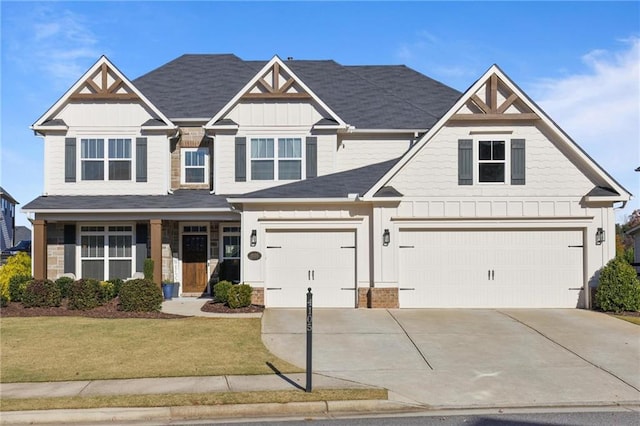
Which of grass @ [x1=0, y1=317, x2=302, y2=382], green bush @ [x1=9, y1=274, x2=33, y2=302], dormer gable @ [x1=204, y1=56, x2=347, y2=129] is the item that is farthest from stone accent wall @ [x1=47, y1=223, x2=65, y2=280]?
dormer gable @ [x1=204, y1=56, x2=347, y2=129]

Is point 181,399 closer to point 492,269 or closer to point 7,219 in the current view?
point 492,269

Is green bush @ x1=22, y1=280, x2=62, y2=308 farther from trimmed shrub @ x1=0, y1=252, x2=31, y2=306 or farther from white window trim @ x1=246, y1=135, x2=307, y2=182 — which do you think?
white window trim @ x1=246, y1=135, x2=307, y2=182

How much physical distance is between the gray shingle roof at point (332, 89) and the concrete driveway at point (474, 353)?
8644 millimetres

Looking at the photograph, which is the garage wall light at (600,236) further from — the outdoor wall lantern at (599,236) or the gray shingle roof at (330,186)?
the gray shingle roof at (330,186)

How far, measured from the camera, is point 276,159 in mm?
20469

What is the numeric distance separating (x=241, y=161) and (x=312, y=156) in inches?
96.0

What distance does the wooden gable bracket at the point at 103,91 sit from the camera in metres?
20.5

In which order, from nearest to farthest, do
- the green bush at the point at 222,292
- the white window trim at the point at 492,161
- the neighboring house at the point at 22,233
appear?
the green bush at the point at 222,292 → the white window trim at the point at 492,161 → the neighboring house at the point at 22,233

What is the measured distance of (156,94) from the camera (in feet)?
75.9

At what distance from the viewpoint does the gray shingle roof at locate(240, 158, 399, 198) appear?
17.4 m

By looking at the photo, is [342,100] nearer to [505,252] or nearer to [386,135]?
[386,135]

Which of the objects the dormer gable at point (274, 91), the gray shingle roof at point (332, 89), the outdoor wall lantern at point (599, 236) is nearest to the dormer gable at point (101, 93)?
the gray shingle roof at point (332, 89)

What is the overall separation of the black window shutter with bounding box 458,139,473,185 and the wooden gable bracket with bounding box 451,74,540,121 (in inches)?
28.0

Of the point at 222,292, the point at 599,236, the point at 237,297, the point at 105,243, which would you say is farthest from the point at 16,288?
the point at 599,236
